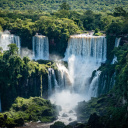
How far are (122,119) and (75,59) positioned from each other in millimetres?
21838

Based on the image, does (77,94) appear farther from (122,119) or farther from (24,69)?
(122,119)

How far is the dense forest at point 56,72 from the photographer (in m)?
45.6

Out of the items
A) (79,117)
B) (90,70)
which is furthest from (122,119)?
(90,70)

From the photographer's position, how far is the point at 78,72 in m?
60.7

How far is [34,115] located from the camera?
48.7m

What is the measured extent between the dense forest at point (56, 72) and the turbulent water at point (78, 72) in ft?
3.53

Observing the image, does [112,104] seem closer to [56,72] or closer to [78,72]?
[56,72]

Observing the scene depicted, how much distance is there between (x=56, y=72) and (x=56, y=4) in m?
43.8

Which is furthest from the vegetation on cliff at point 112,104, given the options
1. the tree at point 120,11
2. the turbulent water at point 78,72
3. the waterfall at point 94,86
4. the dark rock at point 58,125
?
the tree at point 120,11

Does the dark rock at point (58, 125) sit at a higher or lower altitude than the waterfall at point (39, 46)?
lower

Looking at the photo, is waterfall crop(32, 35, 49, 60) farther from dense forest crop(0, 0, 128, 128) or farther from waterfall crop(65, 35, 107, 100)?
waterfall crop(65, 35, 107, 100)

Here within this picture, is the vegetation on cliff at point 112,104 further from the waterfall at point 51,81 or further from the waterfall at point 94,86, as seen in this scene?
the waterfall at point 51,81

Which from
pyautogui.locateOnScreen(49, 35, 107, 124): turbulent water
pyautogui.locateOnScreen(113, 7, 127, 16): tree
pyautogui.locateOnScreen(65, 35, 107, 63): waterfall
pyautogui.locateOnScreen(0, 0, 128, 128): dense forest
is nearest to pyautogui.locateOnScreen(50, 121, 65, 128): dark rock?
pyautogui.locateOnScreen(0, 0, 128, 128): dense forest

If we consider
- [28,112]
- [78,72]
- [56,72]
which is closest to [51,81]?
[56,72]
